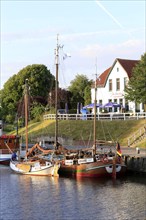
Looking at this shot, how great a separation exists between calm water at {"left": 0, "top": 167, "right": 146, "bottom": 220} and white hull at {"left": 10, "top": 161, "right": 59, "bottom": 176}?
128cm

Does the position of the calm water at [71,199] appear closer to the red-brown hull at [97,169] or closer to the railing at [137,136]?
the red-brown hull at [97,169]

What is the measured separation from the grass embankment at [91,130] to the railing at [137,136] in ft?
2.70

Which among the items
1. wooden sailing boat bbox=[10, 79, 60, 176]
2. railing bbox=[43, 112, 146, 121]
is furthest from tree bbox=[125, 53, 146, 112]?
wooden sailing boat bbox=[10, 79, 60, 176]

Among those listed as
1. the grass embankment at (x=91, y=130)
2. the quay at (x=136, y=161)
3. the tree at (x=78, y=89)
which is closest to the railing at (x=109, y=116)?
the grass embankment at (x=91, y=130)

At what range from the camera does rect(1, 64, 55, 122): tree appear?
118188 mm

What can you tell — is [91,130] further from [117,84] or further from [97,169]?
[97,169]

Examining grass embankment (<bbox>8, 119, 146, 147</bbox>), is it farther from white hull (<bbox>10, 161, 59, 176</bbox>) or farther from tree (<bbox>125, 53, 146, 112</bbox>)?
white hull (<bbox>10, 161, 59, 176</bbox>)

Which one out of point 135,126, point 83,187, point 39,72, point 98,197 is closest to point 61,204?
point 98,197

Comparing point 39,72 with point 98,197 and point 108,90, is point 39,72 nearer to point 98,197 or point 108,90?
point 108,90

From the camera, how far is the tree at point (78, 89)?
118750mm

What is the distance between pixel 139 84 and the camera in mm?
73375

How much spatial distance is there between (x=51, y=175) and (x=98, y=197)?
11686 mm

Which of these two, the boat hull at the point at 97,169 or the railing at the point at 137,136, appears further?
the railing at the point at 137,136

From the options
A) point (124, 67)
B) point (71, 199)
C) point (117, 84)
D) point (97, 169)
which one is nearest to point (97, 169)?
point (97, 169)
